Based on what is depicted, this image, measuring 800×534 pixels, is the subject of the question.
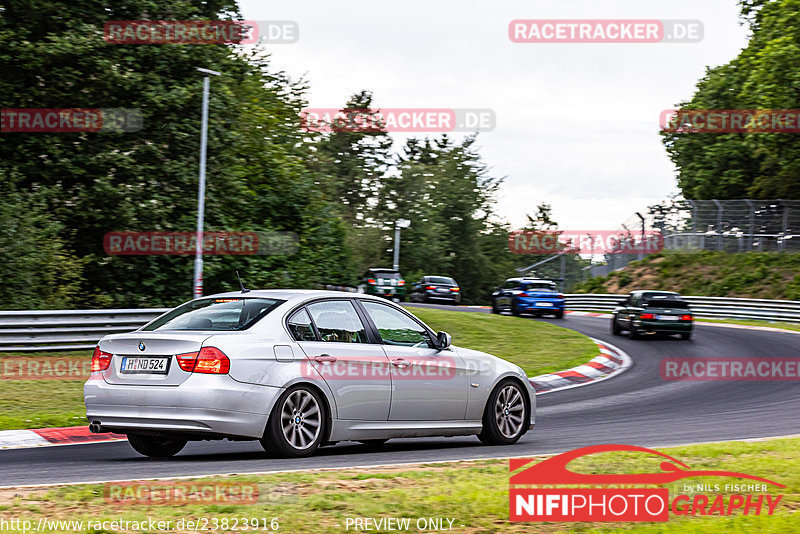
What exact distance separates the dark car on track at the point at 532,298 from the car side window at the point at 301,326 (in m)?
27.4

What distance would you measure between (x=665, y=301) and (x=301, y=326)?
71.2ft

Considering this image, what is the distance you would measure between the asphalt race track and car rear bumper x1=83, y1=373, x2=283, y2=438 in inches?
12.0

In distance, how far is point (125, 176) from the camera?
24.9 metres

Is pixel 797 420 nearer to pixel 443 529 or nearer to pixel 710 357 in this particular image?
pixel 443 529

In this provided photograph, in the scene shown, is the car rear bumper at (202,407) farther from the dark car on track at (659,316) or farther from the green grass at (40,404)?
the dark car on track at (659,316)

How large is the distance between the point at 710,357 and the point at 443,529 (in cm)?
1969

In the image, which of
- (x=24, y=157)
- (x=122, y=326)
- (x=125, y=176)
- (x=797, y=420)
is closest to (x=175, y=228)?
(x=125, y=176)
